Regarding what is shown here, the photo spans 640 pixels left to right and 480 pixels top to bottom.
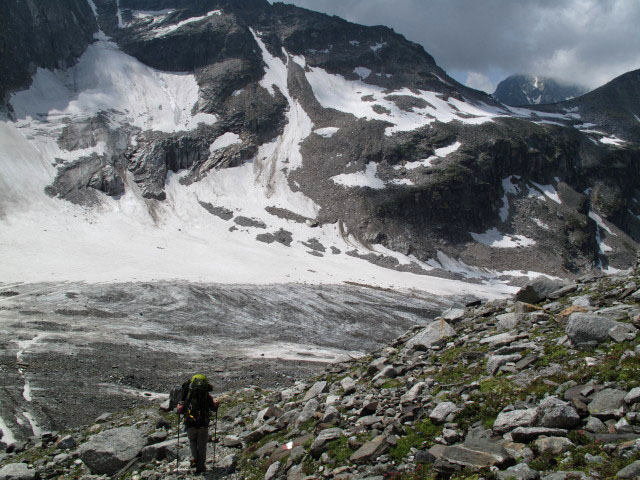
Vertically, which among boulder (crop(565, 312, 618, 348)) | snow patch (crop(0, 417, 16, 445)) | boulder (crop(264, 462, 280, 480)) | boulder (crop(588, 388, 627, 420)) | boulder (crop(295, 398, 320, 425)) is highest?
boulder (crop(565, 312, 618, 348))

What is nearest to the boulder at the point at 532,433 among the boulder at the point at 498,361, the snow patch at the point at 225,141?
the boulder at the point at 498,361

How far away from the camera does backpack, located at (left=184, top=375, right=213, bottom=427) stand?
10.1 metres

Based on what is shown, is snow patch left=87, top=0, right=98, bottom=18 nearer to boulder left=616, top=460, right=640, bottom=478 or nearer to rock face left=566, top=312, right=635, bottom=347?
rock face left=566, top=312, right=635, bottom=347

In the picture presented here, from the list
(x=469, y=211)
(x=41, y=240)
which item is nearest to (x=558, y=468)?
(x=41, y=240)

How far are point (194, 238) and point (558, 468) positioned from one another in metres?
72.1

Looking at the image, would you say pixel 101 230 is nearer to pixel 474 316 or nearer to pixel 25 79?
pixel 25 79

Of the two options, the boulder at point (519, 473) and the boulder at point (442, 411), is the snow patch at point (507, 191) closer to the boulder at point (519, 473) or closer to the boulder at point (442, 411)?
the boulder at point (442, 411)

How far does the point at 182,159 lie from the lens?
313 ft

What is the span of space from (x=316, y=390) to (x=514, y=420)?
696cm

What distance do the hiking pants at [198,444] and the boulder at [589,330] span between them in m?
7.90

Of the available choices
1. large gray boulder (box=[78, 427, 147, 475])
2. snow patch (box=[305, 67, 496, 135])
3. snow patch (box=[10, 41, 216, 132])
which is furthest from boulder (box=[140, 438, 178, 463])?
snow patch (box=[305, 67, 496, 135])

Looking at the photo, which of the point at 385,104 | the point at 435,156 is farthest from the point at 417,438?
the point at 385,104

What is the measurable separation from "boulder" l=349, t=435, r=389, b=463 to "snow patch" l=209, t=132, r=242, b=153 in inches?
3818

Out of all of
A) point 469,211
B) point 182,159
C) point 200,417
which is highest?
point 182,159
